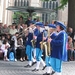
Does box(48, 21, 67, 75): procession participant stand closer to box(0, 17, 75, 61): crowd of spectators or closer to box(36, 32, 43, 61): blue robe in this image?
box(36, 32, 43, 61): blue robe

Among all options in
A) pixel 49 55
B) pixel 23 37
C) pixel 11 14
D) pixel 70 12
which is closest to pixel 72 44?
pixel 23 37

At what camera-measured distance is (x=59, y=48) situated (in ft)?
35.9

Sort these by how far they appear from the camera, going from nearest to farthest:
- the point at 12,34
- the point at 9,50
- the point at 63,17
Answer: the point at 9,50, the point at 12,34, the point at 63,17

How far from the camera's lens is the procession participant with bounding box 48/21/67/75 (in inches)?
424

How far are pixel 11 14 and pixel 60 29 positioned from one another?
146ft

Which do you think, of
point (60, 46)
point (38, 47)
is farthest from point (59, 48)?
point (38, 47)

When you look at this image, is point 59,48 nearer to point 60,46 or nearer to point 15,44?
point 60,46

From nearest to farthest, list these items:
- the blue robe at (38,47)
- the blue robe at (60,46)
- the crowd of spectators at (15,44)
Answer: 1. the blue robe at (60,46)
2. the blue robe at (38,47)
3. the crowd of spectators at (15,44)

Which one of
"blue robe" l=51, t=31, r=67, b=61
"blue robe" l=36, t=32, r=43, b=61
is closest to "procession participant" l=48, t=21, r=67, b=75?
"blue robe" l=51, t=31, r=67, b=61

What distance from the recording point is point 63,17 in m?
62.5

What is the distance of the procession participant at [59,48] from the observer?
10758 millimetres


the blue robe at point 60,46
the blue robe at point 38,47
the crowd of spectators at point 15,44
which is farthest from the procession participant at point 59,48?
the crowd of spectators at point 15,44

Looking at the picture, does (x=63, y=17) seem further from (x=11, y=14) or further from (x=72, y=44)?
(x=72, y=44)

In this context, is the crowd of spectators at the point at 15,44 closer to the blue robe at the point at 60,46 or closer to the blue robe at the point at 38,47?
the blue robe at the point at 38,47
